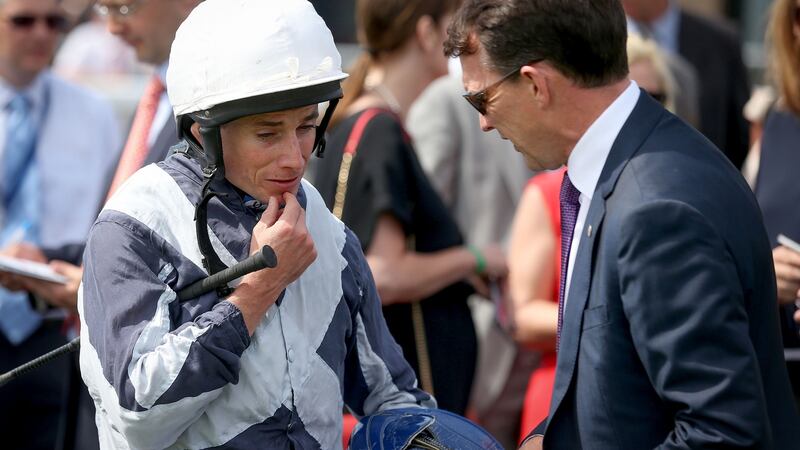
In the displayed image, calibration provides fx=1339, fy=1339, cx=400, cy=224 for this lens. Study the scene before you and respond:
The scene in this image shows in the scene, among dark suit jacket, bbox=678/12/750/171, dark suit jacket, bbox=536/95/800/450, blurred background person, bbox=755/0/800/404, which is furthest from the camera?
dark suit jacket, bbox=678/12/750/171

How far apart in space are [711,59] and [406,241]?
322 cm

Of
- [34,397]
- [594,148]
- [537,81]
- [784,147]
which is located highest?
[537,81]

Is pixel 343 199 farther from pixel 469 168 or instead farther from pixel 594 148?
pixel 594 148

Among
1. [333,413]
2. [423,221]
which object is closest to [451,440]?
[333,413]

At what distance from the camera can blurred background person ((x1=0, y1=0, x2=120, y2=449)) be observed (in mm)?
5285

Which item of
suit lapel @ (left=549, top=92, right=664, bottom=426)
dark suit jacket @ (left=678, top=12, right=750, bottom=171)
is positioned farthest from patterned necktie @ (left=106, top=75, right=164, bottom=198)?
dark suit jacket @ (left=678, top=12, right=750, bottom=171)

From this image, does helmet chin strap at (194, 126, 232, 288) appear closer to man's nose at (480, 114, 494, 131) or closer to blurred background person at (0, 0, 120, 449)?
man's nose at (480, 114, 494, 131)

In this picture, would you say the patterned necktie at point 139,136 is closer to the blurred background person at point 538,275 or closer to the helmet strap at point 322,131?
the blurred background person at point 538,275

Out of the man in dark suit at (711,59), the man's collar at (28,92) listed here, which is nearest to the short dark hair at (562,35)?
the man's collar at (28,92)

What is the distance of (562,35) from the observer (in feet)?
9.45

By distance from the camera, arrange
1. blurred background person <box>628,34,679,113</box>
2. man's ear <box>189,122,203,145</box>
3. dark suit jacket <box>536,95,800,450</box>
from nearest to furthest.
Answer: dark suit jacket <box>536,95,800,450</box> → man's ear <box>189,122,203,145</box> → blurred background person <box>628,34,679,113</box>

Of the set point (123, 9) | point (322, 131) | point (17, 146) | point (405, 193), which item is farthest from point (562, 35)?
point (17, 146)

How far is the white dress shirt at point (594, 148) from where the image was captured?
2912 millimetres

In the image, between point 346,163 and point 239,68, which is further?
point 346,163
